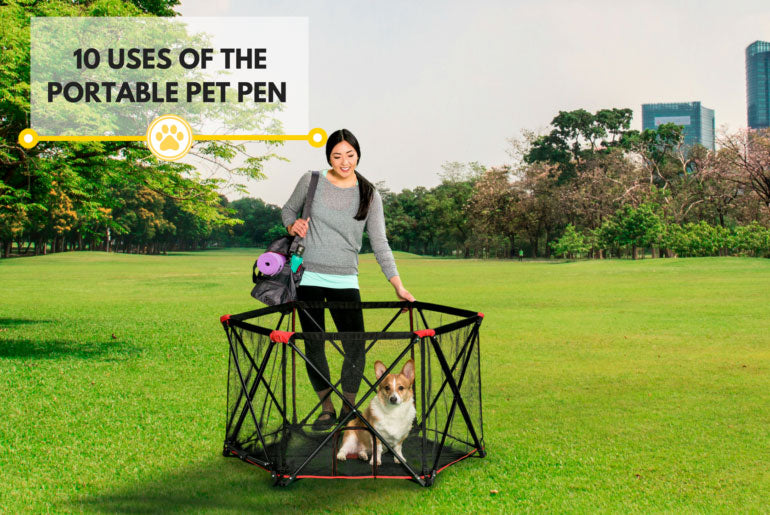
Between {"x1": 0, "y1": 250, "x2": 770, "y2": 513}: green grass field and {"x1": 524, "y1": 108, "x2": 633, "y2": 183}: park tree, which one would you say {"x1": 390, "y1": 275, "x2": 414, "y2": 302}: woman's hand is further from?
{"x1": 524, "y1": 108, "x2": 633, "y2": 183}: park tree

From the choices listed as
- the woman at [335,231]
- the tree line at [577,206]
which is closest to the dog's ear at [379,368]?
the woman at [335,231]

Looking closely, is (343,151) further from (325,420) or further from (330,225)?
(325,420)

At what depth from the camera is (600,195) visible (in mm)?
58656

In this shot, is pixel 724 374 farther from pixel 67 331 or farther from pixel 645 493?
pixel 67 331

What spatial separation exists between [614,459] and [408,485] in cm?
162

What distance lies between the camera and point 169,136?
30.6 ft

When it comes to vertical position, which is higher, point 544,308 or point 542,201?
point 542,201

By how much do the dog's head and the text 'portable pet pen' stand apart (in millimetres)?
71

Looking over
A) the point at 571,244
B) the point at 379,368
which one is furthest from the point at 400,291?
the point at 571,244

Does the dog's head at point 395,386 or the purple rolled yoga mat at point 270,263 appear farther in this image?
the purple rolled yoga mat at point 270,263

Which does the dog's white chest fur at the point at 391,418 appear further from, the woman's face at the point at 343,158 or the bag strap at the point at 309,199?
the woman's face at the point at 343,158

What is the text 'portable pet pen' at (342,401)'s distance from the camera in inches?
165

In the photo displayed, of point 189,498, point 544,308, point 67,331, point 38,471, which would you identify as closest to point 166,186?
point 67,331

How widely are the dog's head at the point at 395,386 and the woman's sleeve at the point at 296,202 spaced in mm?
1323
